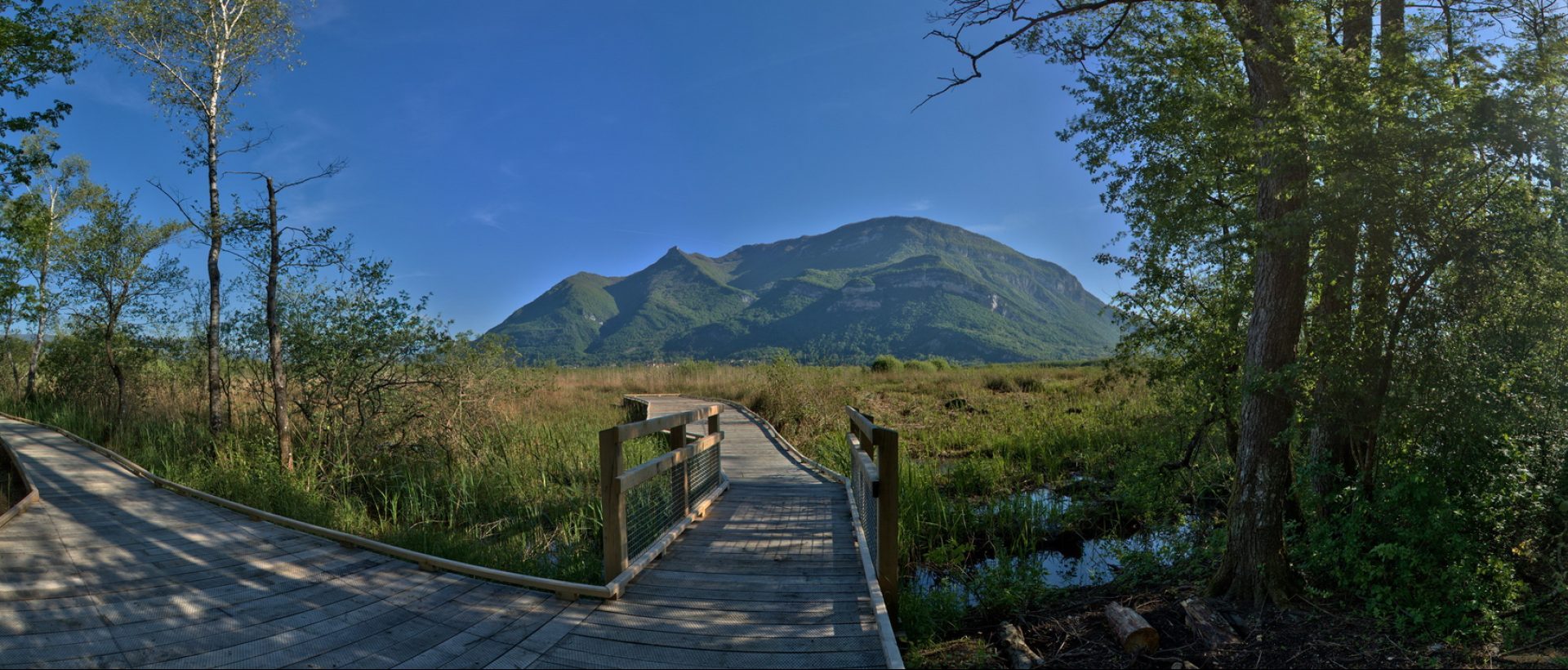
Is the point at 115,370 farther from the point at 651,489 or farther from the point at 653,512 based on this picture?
the point at 653,512

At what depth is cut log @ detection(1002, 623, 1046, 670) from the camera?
411cm

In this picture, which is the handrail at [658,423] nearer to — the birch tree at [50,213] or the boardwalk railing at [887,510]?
the boardwalk railing at [887,510]

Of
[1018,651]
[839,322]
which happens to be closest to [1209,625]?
[1018,651]

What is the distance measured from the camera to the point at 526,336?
15612 centimetres

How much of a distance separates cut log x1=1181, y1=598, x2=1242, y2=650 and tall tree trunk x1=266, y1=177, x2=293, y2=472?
10.3m

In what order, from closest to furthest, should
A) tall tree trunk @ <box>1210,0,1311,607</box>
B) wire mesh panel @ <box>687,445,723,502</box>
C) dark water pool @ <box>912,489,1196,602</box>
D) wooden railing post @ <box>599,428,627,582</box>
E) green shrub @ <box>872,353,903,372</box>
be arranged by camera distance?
wooden railing post @ <box>599,428,627,582</box> < tall tree trunk @ <box>1210,0,1311,607</box> < dark water pool @ <box>912,489,1196,602</box> < wire mesh panel @ <box>687,445,723,502</box> < green shrub @ <box>872,353,903,372</box>

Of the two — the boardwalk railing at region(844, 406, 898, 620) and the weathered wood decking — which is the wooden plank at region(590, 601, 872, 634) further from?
the boardwalk railing at region(844, 406, 898, 620)

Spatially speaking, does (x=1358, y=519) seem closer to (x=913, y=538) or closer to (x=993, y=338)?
(x=913, y=538)

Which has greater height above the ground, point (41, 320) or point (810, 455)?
point (41, 320)

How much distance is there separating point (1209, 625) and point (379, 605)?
5.37m

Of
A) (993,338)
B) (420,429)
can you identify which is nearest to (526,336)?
(993,338)

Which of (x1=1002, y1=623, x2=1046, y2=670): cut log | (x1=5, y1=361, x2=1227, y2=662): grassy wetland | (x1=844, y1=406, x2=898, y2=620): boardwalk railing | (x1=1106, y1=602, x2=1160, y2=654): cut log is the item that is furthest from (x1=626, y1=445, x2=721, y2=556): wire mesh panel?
(x1=1106, y1=602, x2=1160, y2=654): cut log

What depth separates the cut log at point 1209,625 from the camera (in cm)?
430

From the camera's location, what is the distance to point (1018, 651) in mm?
4238
